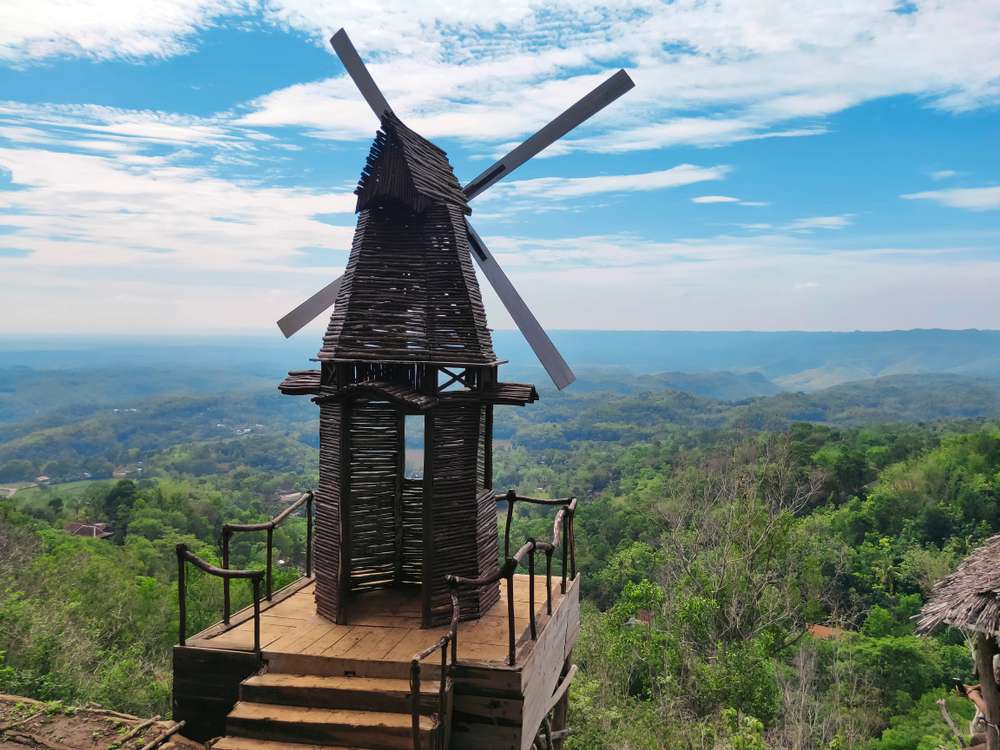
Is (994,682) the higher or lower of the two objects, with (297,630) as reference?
lower

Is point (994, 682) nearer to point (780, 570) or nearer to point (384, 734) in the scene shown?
point (384, 734)

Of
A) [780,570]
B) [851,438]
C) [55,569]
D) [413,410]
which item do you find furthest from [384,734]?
[851,438]

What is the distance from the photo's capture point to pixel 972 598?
8.27 metres

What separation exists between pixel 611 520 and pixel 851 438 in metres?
28.3

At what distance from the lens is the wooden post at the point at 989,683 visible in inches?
322

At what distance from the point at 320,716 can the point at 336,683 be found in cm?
32

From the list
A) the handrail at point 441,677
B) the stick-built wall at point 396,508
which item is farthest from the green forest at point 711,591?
the handrail at point 441,677

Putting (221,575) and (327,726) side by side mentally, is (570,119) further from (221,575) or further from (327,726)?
(327,726)

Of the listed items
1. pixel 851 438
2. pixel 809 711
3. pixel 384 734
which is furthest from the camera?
pixel 851 438

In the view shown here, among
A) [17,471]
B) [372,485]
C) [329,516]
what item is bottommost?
[17,471]

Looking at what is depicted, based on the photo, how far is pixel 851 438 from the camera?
2457 inches

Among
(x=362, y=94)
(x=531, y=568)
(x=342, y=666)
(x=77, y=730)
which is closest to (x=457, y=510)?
(x=531, y=568)

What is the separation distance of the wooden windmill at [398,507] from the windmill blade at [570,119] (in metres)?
1.40

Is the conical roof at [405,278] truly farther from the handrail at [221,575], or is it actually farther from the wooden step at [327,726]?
the wooden step at [327,726]
